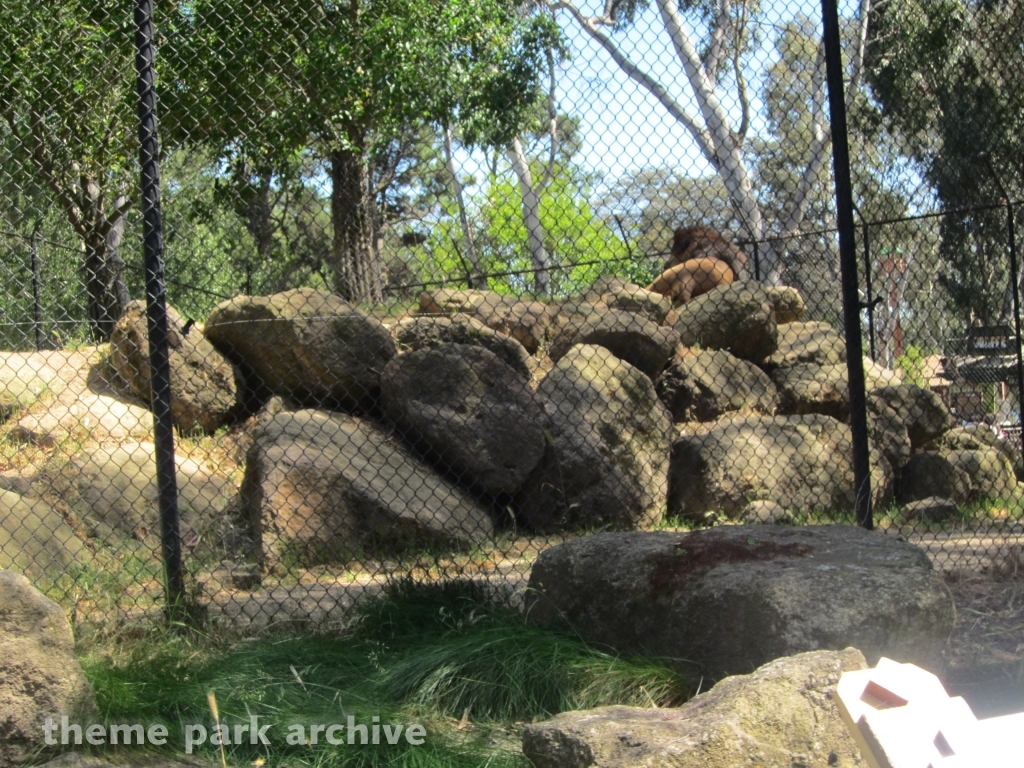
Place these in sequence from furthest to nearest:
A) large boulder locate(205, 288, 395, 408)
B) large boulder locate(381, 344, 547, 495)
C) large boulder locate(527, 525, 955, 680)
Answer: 1. large boulder locate(205, 288, 395, 408)
2. large boulder locate(381, 344, 547, 495)
3. large boulder locate(527, 525, 955, 680)

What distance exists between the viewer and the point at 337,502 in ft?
17.5

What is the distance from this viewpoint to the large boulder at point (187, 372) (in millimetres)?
6730

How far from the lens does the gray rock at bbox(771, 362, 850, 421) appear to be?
7625 millimetres

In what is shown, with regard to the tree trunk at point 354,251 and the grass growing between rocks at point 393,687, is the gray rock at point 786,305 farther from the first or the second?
the grass growing between rocks at point 393,687

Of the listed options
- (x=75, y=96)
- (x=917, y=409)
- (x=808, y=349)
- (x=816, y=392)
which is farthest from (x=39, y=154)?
(x=917, y=409)

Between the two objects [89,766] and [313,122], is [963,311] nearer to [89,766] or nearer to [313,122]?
[313,122]

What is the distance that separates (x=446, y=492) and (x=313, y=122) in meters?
3.34

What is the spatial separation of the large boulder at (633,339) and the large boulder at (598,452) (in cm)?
67

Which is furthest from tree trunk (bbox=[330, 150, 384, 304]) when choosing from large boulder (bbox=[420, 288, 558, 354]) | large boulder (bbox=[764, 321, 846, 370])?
large boulder (bbox=[764, 321, 846, 370])

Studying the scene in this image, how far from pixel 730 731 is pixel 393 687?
4.24ft

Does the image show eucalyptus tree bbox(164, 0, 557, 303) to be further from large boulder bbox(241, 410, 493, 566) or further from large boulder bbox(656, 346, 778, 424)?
large boulder bbox(656, 346, 778, 424)

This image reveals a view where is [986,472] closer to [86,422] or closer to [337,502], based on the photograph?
[337,502]

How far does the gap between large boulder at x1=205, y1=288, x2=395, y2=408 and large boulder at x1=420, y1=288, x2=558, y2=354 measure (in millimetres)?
1057

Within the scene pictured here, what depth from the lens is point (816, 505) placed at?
20.6ft
